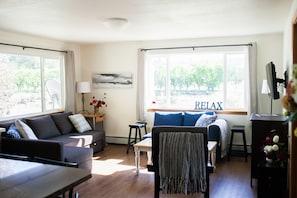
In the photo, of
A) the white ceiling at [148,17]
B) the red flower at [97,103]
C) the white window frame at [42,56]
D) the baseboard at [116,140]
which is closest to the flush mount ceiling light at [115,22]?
the white ceiling at [148,17]

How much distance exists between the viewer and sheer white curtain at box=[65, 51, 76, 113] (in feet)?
20.9

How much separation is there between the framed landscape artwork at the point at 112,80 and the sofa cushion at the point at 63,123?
1194 mm

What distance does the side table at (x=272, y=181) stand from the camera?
10.6 ft

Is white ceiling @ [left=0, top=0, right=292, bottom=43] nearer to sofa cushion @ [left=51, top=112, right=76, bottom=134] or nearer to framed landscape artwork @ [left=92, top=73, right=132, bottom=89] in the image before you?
framed landscape artwork @ [left=92, top=73, right=132, bottom=89]

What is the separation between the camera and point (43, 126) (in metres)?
5.27

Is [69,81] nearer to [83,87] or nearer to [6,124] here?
[83,87]

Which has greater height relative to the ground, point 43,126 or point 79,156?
point 43,126

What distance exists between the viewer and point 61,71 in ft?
21.0

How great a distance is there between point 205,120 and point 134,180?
1823 mm

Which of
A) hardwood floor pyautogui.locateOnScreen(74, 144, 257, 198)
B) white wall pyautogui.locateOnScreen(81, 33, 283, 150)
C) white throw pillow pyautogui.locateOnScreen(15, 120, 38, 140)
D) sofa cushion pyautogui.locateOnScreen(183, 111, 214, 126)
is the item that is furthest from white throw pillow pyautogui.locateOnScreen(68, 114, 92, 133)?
sofa cushion pyautogui.locateOnScreen(183, 111, 214, 126)

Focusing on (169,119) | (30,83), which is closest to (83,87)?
(30,83)

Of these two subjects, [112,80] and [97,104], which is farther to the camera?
[112,80]

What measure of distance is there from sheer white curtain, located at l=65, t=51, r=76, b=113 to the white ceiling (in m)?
0.88

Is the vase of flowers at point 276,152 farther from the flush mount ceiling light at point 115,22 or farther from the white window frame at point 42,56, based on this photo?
the white window frame at point 42,56
